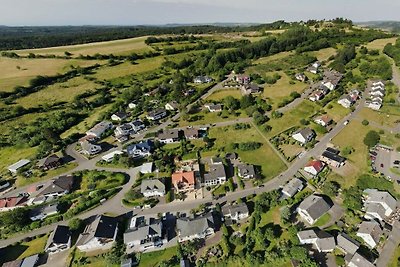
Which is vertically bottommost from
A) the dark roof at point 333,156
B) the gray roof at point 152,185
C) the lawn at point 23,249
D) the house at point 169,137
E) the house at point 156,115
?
the lawn at point 23,249

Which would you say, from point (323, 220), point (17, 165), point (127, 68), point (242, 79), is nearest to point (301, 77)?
point (242, 79)

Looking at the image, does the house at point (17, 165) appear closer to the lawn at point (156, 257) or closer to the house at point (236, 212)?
the lawn at point (156, 257)

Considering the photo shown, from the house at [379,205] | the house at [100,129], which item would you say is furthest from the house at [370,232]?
the house at [100,129]

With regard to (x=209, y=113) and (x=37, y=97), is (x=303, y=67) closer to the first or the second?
(x=209, y=113)

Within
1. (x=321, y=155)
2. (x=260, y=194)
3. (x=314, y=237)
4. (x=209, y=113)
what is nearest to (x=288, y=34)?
(x=209, y=113)

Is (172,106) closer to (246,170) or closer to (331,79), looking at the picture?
(246,170)

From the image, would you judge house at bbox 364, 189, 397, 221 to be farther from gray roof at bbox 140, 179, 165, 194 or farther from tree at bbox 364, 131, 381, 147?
gray roof at bbox 140, 179, 165, 194

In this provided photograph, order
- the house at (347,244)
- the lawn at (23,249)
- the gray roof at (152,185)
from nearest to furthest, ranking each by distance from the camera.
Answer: the house at (347,244)
the lawn at (23,249)
the gray roof at (152,185)
